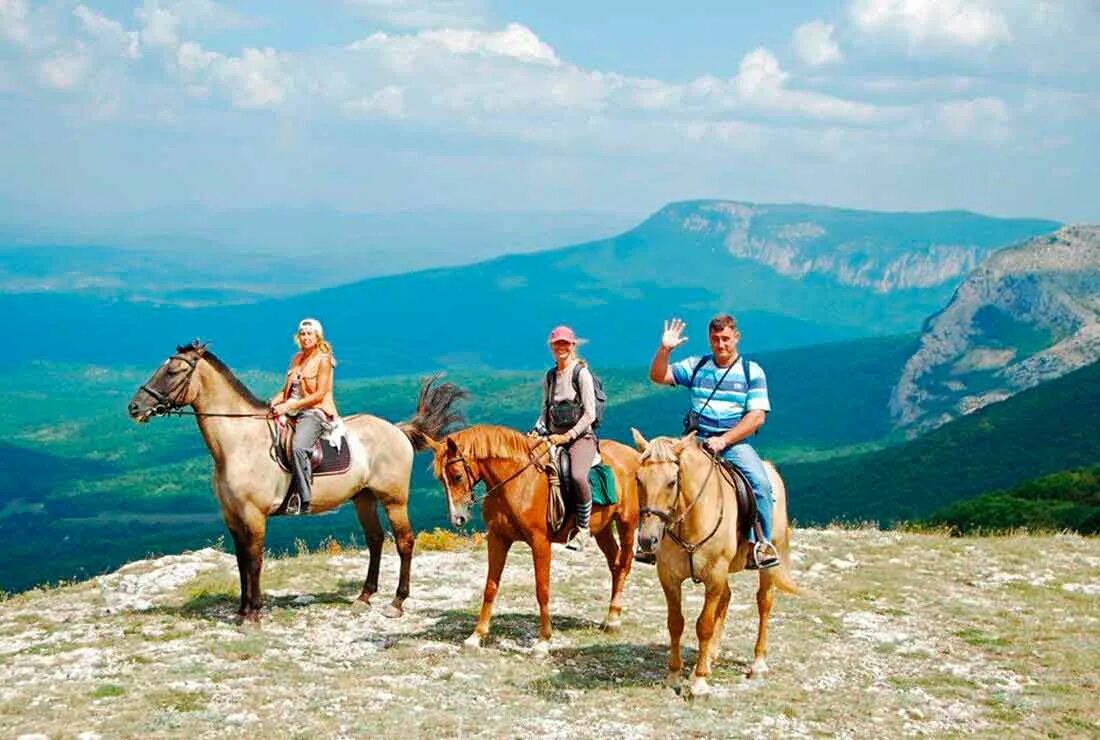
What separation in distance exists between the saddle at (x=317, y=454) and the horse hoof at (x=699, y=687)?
6.29m

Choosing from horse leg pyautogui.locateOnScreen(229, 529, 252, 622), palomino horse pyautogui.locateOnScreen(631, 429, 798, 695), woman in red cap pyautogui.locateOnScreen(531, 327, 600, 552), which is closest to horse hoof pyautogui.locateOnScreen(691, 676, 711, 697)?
palomino horse pyautogui.locateOnScreen(631, 429, 798, 695)

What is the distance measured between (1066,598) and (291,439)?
13.0 metres

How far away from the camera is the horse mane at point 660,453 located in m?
10.3

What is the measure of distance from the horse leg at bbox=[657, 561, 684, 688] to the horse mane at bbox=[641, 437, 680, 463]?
4.81ft

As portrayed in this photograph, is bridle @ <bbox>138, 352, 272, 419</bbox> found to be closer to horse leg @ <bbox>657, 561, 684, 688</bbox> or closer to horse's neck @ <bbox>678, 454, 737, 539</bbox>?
horse leg @ <bbox>657, 561, 684, 688</bbox>

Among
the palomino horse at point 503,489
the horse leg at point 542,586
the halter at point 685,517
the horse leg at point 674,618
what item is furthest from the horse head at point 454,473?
the horse leg at point 674,618

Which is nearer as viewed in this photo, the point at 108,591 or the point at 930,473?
the point at 108,591

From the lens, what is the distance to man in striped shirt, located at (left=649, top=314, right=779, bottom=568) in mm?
11141

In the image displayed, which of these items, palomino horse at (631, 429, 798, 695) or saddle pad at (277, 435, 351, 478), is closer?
palomino horse at (631, 429, 798, 695)

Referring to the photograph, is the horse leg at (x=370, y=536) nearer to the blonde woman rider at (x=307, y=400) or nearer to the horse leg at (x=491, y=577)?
the blonde woman rider at (x=307, y=400)

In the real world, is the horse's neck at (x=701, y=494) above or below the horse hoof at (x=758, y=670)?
above

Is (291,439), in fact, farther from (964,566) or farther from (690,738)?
(964,566)

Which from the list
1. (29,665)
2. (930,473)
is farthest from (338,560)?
(930,473)

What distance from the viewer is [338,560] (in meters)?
18.6
